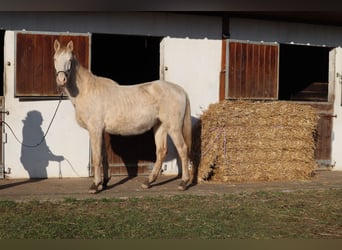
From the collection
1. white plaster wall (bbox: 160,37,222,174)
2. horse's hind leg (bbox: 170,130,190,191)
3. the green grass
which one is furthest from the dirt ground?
white plaster wall (bbox: 160,37,222,174)

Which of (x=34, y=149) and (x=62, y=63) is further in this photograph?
(x=34, y=149)

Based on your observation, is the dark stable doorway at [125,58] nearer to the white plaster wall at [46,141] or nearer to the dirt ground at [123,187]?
the white plaster wall at [46,141]

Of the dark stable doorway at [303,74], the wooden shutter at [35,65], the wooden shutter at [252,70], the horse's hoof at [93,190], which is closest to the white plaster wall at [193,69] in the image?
the wooden shutter at [252,70]

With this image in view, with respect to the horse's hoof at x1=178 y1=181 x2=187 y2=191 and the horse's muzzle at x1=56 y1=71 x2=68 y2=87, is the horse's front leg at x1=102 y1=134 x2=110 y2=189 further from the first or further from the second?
the horse's muzzle at x1=56 y1=71 x2=68 y2=87

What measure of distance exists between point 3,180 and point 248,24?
4745 millimetres

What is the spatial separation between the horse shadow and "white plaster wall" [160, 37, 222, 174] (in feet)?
0.82

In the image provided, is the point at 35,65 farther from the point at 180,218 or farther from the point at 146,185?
the point at 180,218

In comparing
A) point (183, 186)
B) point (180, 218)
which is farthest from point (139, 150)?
point (180, 218)

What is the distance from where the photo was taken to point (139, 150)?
28.9 feet

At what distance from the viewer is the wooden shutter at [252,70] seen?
9102 millimetres

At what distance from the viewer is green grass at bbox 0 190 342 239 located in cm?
493

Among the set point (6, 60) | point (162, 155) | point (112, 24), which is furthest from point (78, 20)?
point (162, 155)

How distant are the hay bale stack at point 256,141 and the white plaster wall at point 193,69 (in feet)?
1.99

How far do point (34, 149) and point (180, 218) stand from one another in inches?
130
